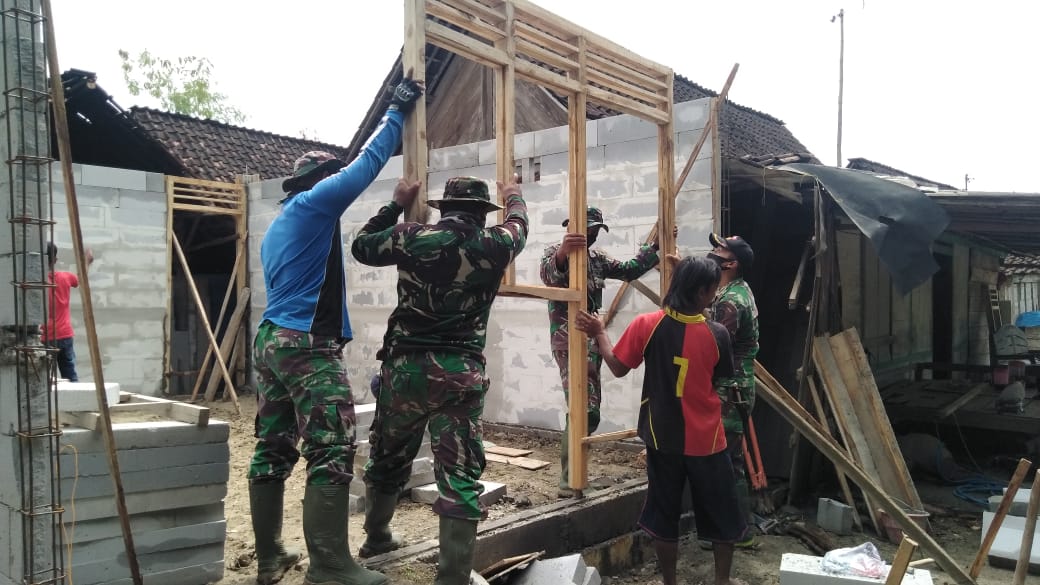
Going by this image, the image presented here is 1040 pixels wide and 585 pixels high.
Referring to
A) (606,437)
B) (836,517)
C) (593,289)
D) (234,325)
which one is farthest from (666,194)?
(234,325)

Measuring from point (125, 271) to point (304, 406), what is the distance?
754cm

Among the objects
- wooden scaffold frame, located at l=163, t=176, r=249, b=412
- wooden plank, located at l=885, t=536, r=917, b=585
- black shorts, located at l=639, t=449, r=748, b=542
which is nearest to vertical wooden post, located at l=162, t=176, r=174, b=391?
wooden scaffold frame, located at l=163, t=176, r=249, b=412

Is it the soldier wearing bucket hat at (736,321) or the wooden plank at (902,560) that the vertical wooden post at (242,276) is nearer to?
the soldier wearing bucket hat at (736,321)

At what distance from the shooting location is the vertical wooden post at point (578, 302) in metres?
4.20

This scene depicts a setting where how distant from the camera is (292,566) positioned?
3.12 meters

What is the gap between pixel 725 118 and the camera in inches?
344

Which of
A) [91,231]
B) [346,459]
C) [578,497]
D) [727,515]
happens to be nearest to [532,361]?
[578,497]

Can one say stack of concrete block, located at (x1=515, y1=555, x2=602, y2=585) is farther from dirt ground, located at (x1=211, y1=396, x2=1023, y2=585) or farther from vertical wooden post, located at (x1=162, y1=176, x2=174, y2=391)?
vertical wooden post, located at (x1=162, y1=176, x2=174, y2=391)

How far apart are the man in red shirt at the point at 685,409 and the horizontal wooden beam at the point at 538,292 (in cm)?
Result: 61

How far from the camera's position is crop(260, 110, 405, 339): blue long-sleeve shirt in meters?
2.83

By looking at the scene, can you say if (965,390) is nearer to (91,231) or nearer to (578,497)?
(578,497)

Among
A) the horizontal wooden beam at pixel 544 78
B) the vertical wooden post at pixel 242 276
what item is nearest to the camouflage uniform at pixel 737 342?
the horizontal wooden beam at pixel 544 78

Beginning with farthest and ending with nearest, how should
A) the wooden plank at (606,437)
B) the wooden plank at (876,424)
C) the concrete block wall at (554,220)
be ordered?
the concrete block wall at (554,220) → the wooden plank at (876,424) → the wooden plank at (606,437)

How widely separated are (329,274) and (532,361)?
13.1 feet
